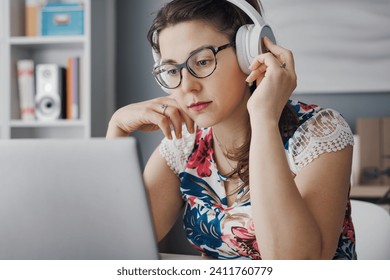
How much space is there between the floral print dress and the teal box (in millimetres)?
1276

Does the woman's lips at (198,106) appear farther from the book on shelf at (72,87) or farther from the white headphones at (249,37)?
the book on shelf at (72,87)

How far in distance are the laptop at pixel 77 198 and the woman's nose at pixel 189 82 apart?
33cm

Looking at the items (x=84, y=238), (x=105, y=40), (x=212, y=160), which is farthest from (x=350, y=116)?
(x=84, y=238)

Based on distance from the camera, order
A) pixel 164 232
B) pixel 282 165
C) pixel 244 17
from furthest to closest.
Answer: pixel 164 232, pixel 244 17, pixel 282 165

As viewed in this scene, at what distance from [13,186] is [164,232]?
20.1 inches

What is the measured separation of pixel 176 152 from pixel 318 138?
0.26 meters

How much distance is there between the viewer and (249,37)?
725mm

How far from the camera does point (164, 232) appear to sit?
91 centimetres

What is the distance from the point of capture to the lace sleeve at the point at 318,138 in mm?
707

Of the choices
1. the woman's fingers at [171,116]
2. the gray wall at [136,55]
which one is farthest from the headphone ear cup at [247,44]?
the gray wall at [136,55]

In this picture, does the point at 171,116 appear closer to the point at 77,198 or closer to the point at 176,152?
the point at 176,152

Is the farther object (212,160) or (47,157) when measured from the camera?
(212,160)
